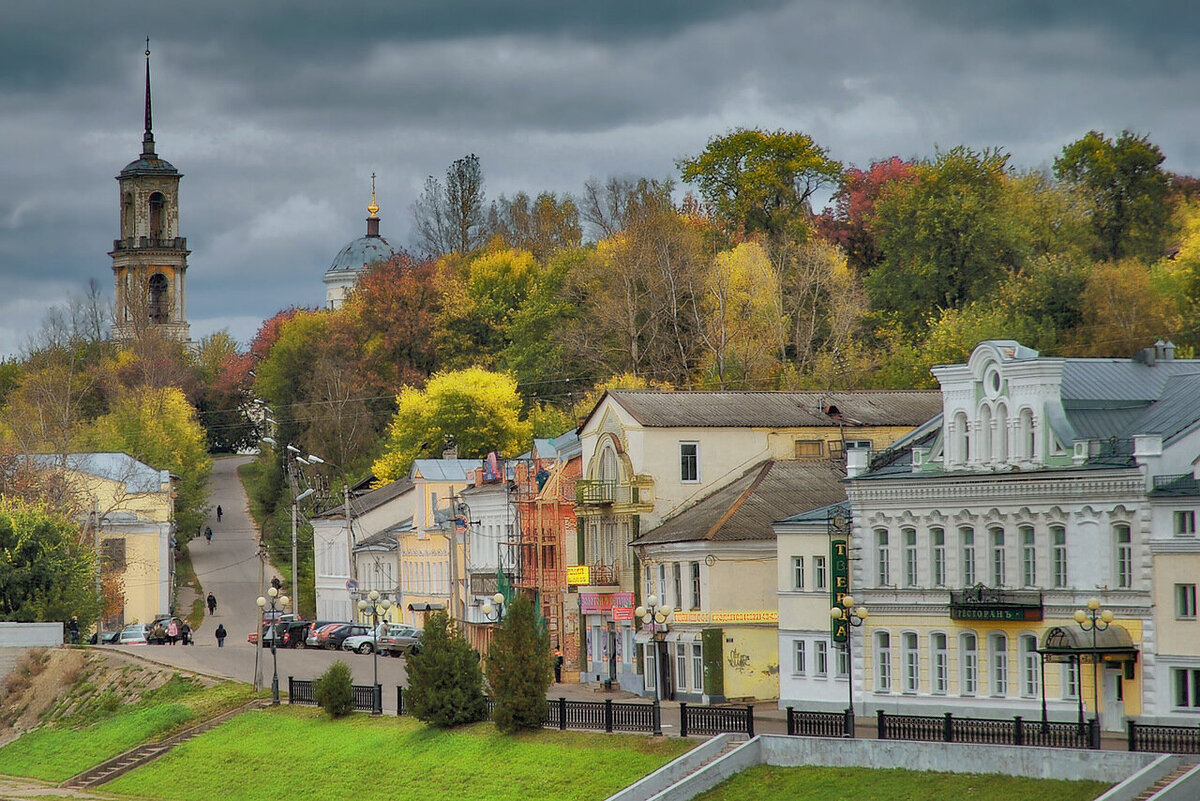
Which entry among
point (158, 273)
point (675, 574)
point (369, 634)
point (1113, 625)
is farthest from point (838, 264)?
point (158, 273)

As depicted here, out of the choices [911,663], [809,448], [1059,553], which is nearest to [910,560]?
[911,663]

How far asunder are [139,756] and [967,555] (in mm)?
27036

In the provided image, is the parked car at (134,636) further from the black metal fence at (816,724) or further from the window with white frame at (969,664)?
the black metal fence at (816,724)

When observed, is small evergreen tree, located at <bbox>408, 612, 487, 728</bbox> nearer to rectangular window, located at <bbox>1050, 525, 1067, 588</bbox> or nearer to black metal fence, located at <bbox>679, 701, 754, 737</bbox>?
black metal fence, located at <bbox>679, 701, 754, 737</bbox>

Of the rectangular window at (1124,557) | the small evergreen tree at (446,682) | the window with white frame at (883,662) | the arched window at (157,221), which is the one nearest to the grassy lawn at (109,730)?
the small evergreen tree at (446,682)

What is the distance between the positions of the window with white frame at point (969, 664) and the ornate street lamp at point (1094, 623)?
3.55 m

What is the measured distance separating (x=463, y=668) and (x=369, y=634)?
2648 centimetres

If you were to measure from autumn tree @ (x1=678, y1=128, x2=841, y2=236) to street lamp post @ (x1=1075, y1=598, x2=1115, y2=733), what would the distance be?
5545cm

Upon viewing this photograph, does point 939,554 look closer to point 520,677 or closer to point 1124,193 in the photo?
point 520,677

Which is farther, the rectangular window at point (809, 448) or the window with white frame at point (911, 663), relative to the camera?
the rectangular window at point (809, 448)

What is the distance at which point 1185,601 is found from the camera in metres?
45.3

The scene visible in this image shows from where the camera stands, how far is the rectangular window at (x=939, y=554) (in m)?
51.5

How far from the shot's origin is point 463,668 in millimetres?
53844

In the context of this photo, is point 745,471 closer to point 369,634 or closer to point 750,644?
point 750,644
